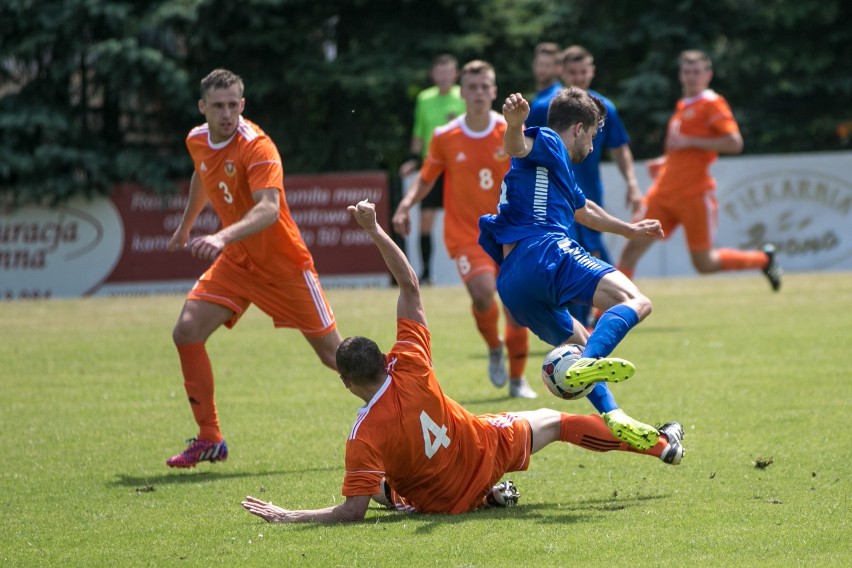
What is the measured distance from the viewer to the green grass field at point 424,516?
5547mm

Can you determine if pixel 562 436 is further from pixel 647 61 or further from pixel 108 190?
pixel 647 61

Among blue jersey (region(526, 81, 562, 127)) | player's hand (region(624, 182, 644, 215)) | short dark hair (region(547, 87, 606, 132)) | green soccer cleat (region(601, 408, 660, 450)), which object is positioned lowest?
green soccer cleat (region(601, 408, 660, 450))

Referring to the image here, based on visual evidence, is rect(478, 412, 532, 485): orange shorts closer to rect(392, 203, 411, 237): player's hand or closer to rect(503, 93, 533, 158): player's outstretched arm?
rect(503, 93, 533, 158): player's outstretched arm

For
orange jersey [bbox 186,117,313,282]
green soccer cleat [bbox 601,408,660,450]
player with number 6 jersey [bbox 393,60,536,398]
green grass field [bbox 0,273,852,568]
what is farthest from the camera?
player with number 6 jersey [bbox 393,60,536,398]

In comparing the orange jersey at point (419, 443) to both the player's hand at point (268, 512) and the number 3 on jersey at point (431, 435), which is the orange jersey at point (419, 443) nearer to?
the number 3 on jersey at point (431, 435)

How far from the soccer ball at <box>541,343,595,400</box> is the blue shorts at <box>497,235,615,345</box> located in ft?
1.96

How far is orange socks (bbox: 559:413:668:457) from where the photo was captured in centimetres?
654

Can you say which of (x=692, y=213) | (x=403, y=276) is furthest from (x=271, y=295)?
(x=692, y=213)

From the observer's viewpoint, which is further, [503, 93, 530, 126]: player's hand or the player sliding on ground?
[503, 93, 530, 126]: player's hand

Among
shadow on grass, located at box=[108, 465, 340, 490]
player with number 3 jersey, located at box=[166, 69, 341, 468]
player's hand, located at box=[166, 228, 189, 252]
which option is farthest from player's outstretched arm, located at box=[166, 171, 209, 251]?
shadow on grass, located at box=[108, 465, 340, 490]

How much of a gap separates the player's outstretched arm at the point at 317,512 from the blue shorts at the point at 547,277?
1486mm

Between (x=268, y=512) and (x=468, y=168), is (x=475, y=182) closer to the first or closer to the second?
(x=468, y=168)

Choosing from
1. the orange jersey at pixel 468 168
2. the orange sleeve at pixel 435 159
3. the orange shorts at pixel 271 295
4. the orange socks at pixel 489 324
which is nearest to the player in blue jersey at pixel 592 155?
the orange jersey at pixel 468 168

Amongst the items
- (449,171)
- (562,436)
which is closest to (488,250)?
(562,436)
